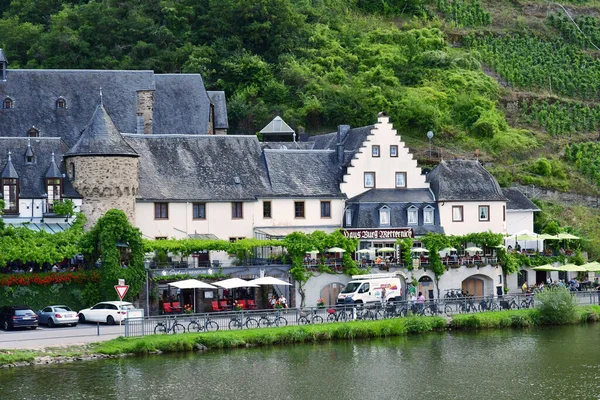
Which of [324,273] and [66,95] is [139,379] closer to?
[324,273]

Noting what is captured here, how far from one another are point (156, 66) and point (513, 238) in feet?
131

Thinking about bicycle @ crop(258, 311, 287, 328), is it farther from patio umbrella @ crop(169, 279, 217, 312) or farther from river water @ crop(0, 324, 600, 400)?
patio umbrella @ crop(169, 279, 217, 312)

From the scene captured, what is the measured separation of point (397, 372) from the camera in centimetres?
4825

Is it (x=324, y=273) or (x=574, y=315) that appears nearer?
(x=574, y=315)

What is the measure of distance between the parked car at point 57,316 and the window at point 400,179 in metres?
26.1

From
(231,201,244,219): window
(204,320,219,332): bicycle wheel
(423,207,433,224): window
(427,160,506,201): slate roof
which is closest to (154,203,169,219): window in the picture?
(231,201,244,219): window

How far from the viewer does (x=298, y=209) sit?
245 ft

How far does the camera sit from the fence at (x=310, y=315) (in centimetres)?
5603

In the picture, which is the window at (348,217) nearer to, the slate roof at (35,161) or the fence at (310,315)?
the fence at (310,315)

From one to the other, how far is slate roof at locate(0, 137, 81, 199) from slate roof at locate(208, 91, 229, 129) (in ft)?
57.8

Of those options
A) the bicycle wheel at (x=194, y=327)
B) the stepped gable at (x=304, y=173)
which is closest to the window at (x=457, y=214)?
the stepped gable at (x=304, y=173)

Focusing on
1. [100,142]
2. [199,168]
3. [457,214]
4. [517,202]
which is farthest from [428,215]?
[100,142]

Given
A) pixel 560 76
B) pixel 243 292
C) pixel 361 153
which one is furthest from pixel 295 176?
pixel 560 76

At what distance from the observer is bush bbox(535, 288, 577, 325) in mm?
62969
